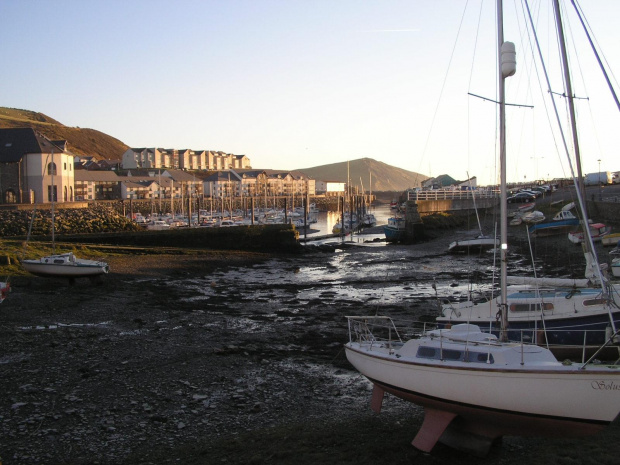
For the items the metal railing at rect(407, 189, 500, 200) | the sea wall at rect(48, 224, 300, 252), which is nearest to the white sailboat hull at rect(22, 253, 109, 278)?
the sea wall at rect(48, 224, 300, 252)

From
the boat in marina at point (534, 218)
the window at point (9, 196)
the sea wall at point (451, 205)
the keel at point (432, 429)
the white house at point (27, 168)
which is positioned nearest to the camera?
the keel at point (432, 429)

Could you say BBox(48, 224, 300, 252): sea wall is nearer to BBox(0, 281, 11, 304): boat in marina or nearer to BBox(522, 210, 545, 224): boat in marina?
BBox(522, 210, 545, 224): boat in marina

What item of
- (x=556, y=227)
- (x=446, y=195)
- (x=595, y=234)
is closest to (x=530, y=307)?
(x=595, y=234)

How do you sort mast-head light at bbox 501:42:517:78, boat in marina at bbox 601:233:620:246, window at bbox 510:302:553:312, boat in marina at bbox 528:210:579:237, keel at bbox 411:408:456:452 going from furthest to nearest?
1. boat in marina at bbox 528:210:579:237
2. boat in marina at bbox 601:233:620:246
3. window at bbox 510:302:553:312
4. mast-head light at bbox 501:42:517:78
5. keel at bbox 411:408:456:452

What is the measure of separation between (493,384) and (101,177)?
12005 cm

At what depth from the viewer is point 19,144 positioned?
68375mm

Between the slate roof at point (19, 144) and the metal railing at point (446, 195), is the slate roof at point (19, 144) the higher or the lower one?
the higher one

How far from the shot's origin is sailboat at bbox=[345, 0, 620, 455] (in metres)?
8.73

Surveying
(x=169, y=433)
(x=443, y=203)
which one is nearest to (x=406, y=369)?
(x=169, y=433)

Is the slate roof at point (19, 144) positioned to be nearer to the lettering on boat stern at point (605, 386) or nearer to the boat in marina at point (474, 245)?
the boat in marina at point (474, 245)

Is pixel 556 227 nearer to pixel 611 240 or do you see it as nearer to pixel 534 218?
pixel 534 218

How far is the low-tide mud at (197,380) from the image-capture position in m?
10.2

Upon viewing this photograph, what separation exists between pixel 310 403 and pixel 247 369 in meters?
2.92

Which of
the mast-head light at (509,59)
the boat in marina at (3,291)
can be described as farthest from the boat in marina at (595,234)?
the boat in marina at (3,291)
